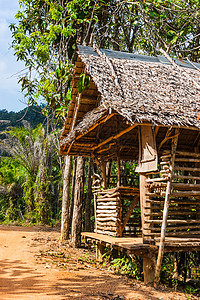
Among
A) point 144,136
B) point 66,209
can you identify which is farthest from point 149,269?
point 66,209

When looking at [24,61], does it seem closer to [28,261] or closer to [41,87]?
[41,87]

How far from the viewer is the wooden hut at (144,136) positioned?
538cm

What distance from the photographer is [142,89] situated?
6.09 meters

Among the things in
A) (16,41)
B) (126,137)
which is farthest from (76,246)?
(16,41)

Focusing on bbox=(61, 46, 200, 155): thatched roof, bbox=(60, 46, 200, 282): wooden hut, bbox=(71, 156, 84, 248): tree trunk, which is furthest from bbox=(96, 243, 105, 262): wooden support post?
bbox=(61, 46, 200, 155): thatched roof

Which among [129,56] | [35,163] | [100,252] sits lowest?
[100,252]

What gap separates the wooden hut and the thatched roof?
0.02 m

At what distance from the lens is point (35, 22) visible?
36.7 feet

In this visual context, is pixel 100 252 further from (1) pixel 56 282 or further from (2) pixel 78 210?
(1) pixel 56 282

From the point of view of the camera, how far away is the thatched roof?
518 cm

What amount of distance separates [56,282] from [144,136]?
3011 millimetres

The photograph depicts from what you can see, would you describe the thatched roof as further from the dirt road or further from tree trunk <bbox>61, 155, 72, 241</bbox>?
tree trunk <bbox>61, 155, 72, 241</bbox>

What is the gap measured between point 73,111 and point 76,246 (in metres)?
3.97

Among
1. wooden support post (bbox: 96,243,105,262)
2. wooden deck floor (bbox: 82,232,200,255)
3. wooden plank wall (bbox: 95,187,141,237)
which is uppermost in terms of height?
wooden plank wall (bbox: 95,187,141,237)
